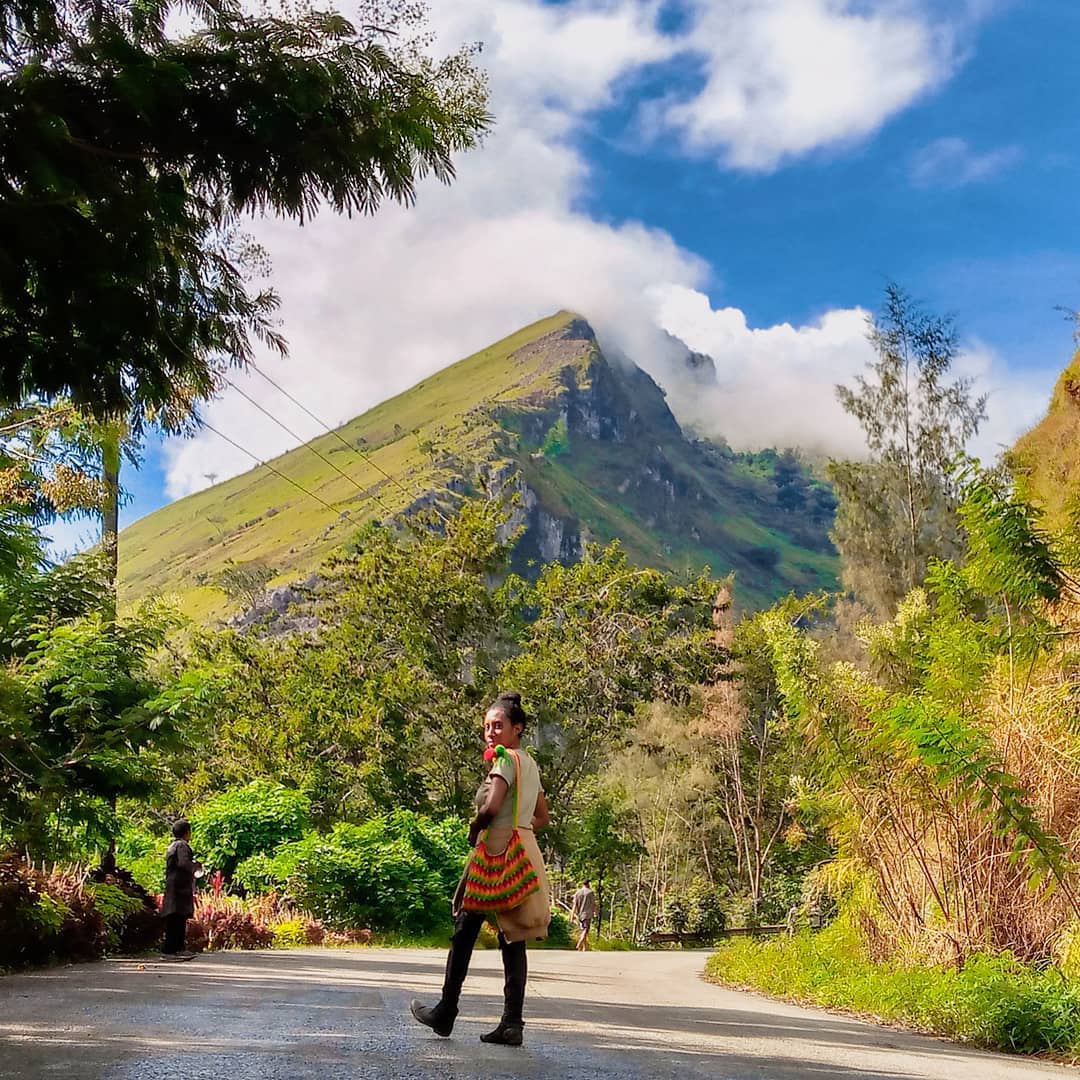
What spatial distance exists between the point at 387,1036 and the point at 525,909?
106cm

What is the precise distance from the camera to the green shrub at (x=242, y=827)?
20.3 metres

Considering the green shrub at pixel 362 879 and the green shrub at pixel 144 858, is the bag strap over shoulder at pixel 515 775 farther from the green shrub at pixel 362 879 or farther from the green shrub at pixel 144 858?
the green shrub at pixel 362 879

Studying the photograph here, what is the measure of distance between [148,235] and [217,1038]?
4.01m

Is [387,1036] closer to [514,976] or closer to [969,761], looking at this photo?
[514,976]

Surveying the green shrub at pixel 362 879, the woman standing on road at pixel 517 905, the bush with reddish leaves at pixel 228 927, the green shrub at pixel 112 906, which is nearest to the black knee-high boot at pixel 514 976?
A: the woman standing on road at pixel 517 905

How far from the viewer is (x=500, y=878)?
5.98 metres

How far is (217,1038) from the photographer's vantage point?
580 centimetres

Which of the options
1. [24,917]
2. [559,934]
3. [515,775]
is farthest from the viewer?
[559,934]

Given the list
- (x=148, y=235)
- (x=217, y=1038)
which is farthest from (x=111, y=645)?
(x=148, y=235)

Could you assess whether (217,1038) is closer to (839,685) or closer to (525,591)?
(839,685)

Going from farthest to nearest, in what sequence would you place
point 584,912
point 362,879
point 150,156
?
point 584,912 → point 362,879 → point 150,156

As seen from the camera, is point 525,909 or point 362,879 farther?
point 362,879

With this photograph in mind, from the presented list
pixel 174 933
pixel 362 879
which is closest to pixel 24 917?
pixel 174 933

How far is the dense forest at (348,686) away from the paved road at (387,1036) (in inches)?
42.9
